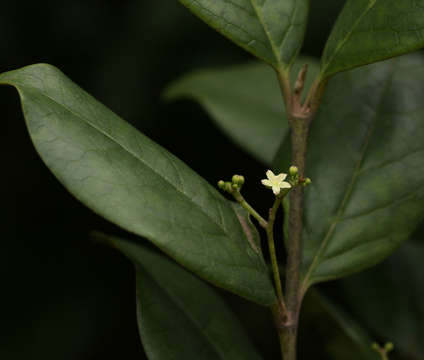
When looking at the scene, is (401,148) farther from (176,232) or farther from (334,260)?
(176,232)

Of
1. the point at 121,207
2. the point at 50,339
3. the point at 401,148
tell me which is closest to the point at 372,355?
the point at 401,148

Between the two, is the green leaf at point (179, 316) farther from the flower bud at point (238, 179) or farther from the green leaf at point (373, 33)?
the green leaf at point (373, 33)

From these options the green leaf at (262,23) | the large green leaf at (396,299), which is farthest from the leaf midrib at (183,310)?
the large green leaf at (396,299)

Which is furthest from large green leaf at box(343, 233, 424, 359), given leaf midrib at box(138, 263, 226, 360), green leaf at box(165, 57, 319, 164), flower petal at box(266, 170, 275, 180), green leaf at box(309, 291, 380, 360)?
flower petal at box(266, 170, 275, 180)

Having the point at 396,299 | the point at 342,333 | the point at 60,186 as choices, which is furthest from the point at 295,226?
the point at 60,186

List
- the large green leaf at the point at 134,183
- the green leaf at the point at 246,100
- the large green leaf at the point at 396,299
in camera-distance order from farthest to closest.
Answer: the green leaf at the point at 246,100, the large green leaf at the point at 396,299, the large green leaf at the point at 134,183

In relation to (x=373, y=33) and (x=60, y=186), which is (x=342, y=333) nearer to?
(x=373, y=33)
